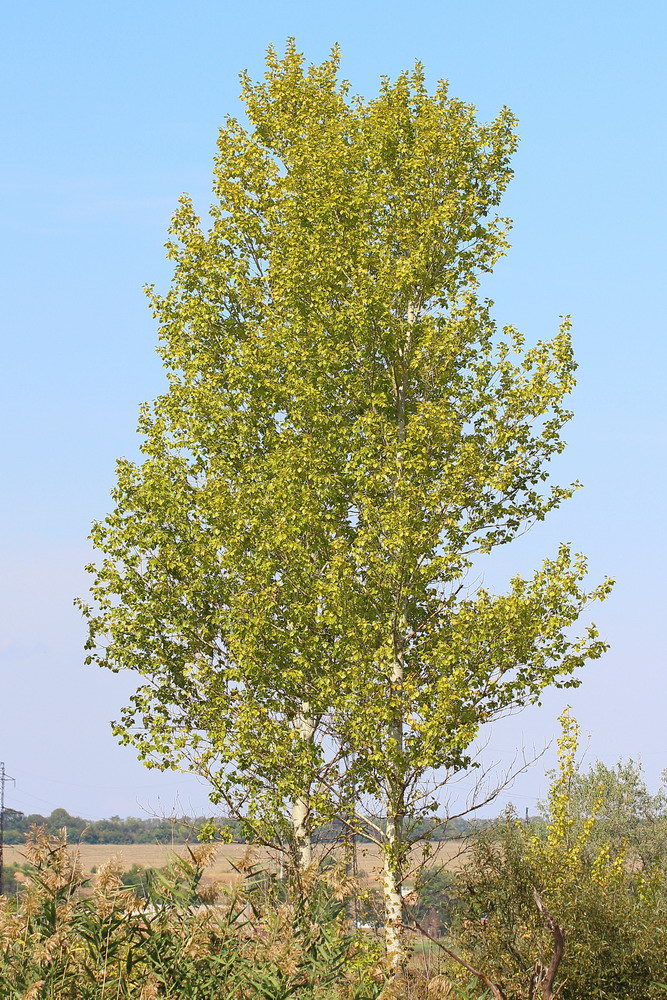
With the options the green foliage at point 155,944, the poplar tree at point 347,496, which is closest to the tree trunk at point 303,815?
the poplar tree at point 347,496

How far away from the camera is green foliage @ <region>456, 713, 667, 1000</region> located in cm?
1711

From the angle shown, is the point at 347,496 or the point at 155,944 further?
the point at 347,496

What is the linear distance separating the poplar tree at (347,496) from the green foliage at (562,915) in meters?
2.05

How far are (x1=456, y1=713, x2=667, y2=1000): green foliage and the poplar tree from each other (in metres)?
2.05

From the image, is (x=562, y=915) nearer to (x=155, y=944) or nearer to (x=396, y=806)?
(x=396, y=806)

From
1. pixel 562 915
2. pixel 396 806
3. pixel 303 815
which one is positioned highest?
pixel 396 806

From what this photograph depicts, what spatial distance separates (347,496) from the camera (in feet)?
63.8

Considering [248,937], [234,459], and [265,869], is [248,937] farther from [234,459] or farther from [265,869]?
[234,459]

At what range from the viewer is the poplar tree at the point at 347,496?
57.5ft

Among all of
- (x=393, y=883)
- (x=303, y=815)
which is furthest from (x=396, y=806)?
(x=303, y=815)

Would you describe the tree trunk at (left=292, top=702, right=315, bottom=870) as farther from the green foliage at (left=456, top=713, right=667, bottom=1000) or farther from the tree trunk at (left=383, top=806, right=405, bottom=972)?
the green foliage at (left=456, top=713, right=667, bottom=1000)

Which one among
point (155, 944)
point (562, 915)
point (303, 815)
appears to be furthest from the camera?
point (303, 815)

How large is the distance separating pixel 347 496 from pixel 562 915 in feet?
25.5

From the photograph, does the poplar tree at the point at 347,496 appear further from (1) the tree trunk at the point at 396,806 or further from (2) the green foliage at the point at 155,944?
(2) the green foliage at the point at 155,944
